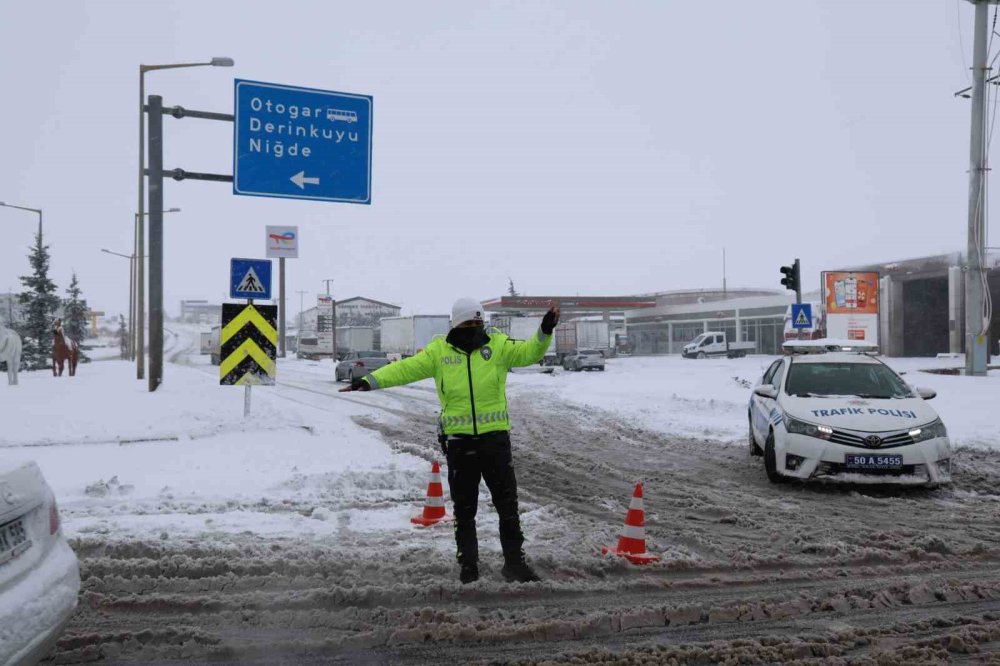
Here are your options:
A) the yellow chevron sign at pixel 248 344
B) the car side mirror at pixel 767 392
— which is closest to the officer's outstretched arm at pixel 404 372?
the car side mirror at pixel 767 392

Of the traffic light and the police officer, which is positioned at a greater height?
the traffic light

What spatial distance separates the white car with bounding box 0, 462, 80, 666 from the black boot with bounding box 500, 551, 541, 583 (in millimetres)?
2488

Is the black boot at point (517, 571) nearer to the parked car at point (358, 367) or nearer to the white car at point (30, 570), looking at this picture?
the white car at point (30, 570)

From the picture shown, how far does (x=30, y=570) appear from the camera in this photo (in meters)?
3.22

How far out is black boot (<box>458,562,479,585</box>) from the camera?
Answer: 4.87m

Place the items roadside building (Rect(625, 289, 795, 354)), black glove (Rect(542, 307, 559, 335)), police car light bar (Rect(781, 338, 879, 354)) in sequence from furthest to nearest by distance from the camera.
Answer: roadside building (Rect(625, 289, 795, 354)) < police car light bar (Rect(781, 338, 879, 354)) < black glove (Rect(542, 307, 559, 335))

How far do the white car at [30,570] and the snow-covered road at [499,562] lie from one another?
64cm

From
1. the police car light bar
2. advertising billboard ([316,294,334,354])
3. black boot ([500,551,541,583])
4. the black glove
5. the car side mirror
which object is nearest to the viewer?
the black glove

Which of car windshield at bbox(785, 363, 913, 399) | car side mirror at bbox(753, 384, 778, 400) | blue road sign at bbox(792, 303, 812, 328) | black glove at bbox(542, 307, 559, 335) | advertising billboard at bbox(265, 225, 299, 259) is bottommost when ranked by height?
car side mirror at bbox(753, 384, 778, 400)

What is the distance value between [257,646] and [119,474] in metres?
5.18

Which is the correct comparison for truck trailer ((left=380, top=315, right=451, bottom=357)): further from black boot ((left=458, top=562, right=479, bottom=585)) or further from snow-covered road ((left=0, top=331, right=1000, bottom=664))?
black boot ((left=458, top=562, right=479, bottom=585))

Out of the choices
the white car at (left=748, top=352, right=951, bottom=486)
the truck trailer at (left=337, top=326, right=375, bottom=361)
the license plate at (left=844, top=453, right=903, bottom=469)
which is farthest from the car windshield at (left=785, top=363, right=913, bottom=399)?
the truck trailer at (left=337, top=326, right=375, bottom=361)

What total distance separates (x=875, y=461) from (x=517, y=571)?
4513 millimetres

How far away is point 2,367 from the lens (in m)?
34.6
